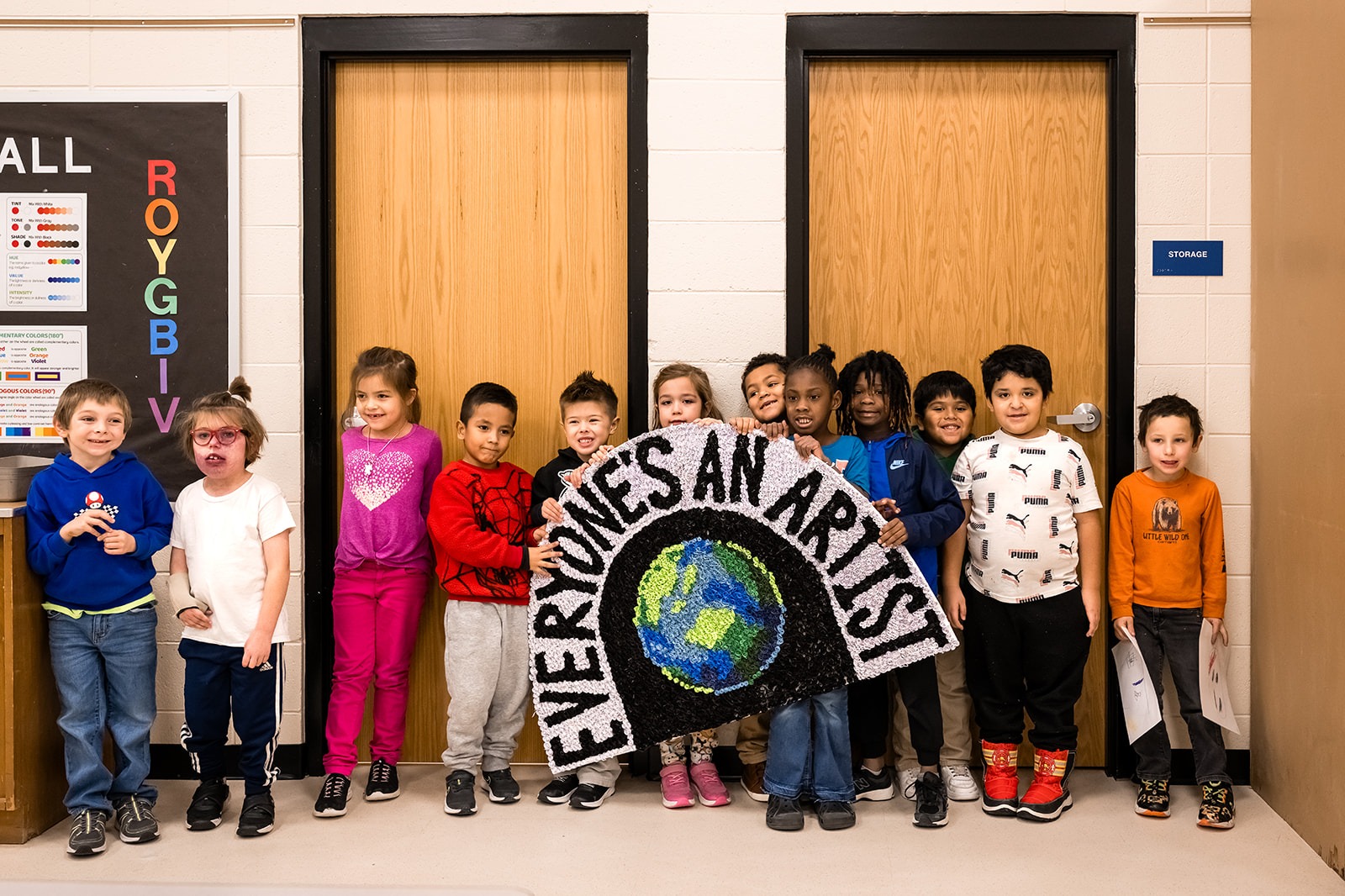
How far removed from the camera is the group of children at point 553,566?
7.88ft

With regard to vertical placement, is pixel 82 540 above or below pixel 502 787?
above

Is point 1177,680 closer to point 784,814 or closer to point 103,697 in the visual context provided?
point 784,814

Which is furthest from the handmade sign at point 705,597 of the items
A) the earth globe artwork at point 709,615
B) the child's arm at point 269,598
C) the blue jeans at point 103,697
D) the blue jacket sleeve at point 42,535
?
the blue jacket sleeve at point 42,535

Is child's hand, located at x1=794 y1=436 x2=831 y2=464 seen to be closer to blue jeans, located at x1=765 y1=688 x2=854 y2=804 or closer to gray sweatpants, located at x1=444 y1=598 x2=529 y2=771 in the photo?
blue jeans, located at x1=765 y1=688 x2=854 y2=804

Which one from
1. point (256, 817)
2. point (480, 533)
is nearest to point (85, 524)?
point (256, 817)

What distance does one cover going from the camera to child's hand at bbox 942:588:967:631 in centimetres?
260

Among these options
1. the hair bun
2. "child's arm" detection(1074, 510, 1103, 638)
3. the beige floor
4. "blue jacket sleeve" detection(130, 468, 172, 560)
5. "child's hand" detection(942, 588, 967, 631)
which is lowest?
the beige floor

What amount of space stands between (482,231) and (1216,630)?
226 cm

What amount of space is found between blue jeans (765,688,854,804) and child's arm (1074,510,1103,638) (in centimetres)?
68

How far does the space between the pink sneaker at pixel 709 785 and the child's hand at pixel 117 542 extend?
1.49 m

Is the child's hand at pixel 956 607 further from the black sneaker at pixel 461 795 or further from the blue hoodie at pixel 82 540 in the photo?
the blue hoodie at pixel 82 540

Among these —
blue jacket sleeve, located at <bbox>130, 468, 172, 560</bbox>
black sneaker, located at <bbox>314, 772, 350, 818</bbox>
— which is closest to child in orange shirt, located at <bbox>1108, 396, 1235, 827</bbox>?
black sneaker, located at <bbox>314, 772, 350, 818</bbox>

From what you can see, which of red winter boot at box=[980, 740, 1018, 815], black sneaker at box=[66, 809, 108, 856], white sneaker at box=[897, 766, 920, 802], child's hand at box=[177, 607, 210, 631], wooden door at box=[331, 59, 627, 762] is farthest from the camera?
wooden door at box=[331, 59, 627, 762]

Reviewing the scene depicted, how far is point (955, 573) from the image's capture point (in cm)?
262
